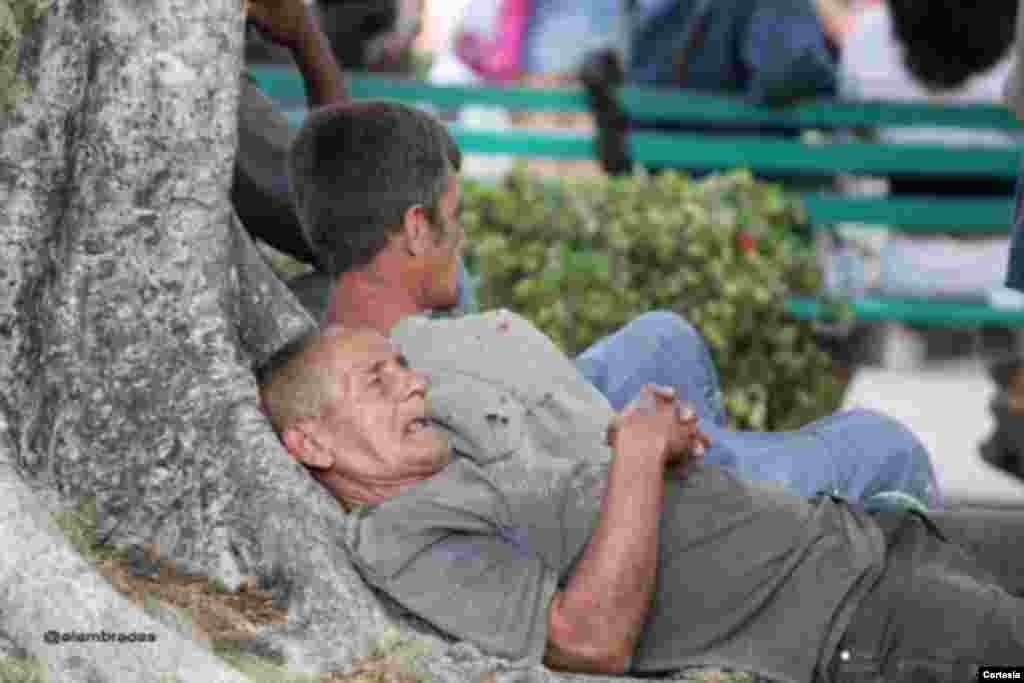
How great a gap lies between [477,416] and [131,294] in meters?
0.71

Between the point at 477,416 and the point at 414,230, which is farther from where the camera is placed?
the point at 414,230

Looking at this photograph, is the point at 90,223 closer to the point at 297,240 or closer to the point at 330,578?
the point at 330,578

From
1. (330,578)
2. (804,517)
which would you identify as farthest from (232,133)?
(804,517)

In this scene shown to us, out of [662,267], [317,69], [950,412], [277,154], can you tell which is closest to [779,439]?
[277,154]

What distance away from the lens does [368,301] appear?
18.0 ft

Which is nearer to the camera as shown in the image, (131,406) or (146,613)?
(146,613)

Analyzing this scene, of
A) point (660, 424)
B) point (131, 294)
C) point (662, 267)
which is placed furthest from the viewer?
point (662, 267)

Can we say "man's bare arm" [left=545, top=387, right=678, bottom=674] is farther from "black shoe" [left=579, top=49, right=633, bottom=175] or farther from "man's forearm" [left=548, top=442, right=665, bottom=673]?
"black shoe" [left=579, top=49, right=633, bottom=175]

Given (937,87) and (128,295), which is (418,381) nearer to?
(128,295)

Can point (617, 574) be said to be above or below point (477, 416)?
below

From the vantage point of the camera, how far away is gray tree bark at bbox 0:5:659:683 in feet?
15.7

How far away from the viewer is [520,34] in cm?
1188

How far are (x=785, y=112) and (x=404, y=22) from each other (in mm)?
2562

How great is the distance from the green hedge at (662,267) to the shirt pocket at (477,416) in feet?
13.9
